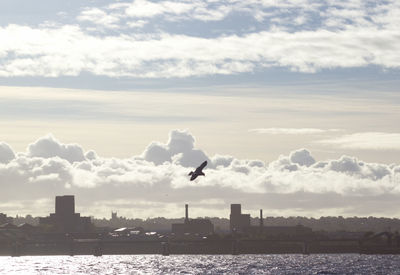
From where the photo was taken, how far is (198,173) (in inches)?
5027
